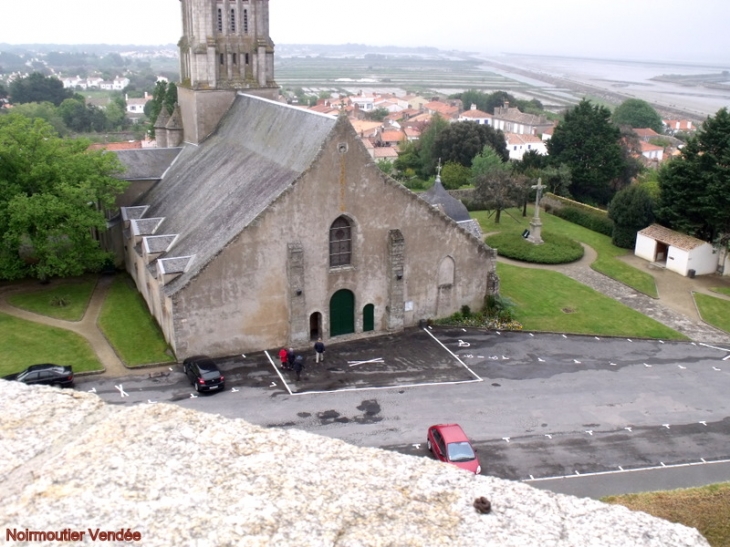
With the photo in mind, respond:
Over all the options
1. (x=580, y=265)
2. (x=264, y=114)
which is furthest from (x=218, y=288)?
(x=580, y=265)

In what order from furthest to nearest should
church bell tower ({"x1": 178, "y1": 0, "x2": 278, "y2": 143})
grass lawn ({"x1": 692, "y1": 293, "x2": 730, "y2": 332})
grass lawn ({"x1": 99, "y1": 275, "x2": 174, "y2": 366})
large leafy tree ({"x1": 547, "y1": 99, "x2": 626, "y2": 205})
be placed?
large leafy tree ({"x1": 547, "y1": 99, "x2": 626, "y2": 205}), church bell tower ({"x1": 178, "y1": 0, "x2": 278, "y2": 143}), grass lawn ({"x1": 692, "y1": 293, "x2": 730, "y2": 332}), grass lawn ({"x1": 99, "y1": 275, "x2": 174, "y2": 366})

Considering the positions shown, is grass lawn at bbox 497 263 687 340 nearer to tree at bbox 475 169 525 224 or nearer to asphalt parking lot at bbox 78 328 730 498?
asphalt parking lot at bbox 78 328 730 498

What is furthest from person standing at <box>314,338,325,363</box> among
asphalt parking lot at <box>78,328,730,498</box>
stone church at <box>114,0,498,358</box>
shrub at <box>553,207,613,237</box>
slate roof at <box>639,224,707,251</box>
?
shrub at <box>553,207,613,237</box>

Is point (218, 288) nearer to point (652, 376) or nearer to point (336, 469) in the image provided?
point (652, 376)

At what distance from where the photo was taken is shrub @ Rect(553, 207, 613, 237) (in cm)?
6512

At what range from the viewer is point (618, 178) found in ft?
273

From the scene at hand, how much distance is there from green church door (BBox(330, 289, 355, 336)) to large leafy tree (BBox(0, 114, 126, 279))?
1618 centimetres

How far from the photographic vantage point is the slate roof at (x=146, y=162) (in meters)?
49.6

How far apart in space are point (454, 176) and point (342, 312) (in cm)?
4939

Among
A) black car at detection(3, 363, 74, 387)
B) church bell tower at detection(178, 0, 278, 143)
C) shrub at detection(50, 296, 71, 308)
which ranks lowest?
shrub at detection(50, 296, 71, 308)

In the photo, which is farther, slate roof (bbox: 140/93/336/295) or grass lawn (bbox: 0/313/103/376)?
slate roof (bbox: 140/93/336/295)

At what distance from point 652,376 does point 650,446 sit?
7.95 m

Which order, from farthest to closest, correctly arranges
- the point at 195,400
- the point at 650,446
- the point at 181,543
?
the point at 195,400 → the point at 650,446 → the point at 181,543

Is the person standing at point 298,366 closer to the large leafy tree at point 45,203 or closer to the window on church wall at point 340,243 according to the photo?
the window on church wall at point 340,243
